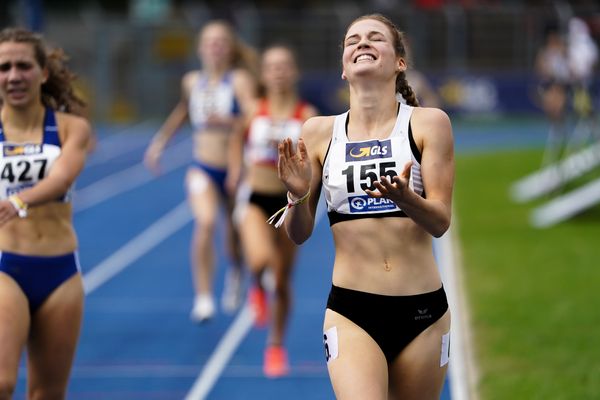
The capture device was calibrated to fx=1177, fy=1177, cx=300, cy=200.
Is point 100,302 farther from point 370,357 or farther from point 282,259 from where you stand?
point 370,357

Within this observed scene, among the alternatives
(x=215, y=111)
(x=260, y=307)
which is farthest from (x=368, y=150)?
(x=215, y=111)

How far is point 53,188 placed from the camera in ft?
19.0

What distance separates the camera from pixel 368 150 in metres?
4.86

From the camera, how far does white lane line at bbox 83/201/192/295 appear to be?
1331 centimetres

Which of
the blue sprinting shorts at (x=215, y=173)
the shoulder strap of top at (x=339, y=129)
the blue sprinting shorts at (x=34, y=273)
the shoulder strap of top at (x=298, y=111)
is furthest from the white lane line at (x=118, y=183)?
the shoulder strap of top at (x=339, y=129)

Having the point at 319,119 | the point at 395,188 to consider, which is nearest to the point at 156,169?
the point at 319,119

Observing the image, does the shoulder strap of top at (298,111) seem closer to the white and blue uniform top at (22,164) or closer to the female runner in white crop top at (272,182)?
the female runner in white crop top at (272,182)

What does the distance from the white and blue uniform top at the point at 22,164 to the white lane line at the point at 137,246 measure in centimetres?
650

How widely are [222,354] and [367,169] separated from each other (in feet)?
16.9

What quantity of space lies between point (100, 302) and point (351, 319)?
24.2 ft

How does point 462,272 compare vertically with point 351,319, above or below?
below

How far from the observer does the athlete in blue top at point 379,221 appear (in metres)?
4.79

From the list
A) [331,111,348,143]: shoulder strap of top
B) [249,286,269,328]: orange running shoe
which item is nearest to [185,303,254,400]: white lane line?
[249,286,269,328]: orange running shoe

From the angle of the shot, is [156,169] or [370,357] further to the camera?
[156,169]
